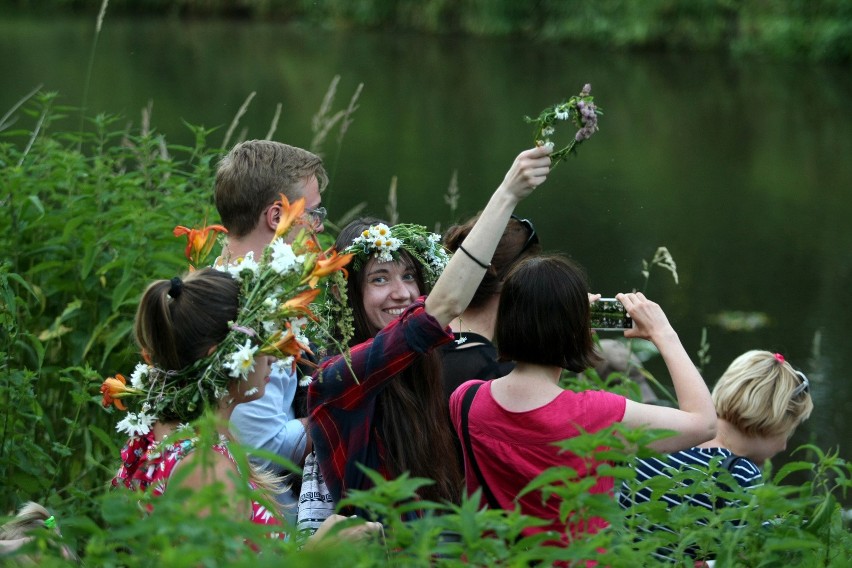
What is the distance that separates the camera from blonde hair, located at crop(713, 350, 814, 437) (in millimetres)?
3385

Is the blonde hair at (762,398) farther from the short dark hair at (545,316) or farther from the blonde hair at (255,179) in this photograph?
the blonde hair at (255,179)

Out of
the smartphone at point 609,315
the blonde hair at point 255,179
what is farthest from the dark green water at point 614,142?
the smartphone at point 609,315

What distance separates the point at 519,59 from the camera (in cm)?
2039

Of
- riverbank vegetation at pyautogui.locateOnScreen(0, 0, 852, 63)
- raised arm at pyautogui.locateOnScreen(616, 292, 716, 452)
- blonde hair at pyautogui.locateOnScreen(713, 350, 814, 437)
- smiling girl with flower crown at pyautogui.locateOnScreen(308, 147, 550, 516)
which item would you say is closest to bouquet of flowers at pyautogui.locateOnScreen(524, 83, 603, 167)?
smiling girl with flower crown at pyautogui.locateOnScreen(308, 147, 550, 516)

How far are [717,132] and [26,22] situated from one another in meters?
15.6

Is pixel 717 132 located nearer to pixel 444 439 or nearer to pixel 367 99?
pixel 367 99

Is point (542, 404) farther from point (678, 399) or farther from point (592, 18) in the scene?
point (592, 18)

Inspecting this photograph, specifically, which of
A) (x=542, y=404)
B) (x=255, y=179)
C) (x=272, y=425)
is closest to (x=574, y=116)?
(x=542, y=404)

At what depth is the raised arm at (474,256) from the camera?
8.28 ft

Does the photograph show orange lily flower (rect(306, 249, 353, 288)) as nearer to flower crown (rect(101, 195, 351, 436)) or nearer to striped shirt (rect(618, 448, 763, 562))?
flower crown (rect(101, 195, 351, 436))

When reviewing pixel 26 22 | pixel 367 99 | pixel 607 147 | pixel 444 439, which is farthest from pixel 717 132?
pixel 26 22

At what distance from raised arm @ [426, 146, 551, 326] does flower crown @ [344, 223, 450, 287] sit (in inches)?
17.7

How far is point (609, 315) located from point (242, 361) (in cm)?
106

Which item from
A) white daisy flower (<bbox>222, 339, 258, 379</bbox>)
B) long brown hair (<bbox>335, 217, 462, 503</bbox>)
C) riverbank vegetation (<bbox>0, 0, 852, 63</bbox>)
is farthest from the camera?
riverbank vegetation (<bbox>0, 0, 852, 63</bbox>)
